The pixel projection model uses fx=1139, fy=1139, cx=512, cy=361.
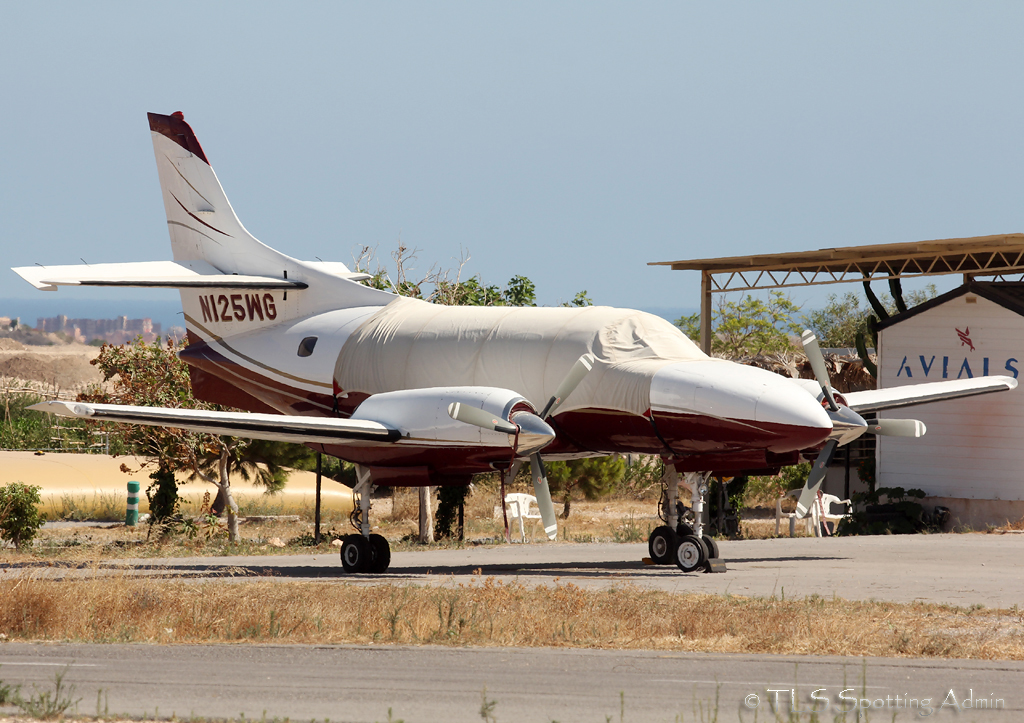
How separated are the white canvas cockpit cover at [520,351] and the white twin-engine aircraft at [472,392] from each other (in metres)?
0.03

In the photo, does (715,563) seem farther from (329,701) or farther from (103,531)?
(103,531)

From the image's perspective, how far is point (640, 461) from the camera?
152 ft

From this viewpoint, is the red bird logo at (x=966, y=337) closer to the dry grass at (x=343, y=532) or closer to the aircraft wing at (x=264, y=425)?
the dry grass at (x=343, y=532)

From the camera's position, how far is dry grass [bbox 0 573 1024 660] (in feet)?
39.8

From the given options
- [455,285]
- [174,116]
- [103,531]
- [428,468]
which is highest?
[174,116]

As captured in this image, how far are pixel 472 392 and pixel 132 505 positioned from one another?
66.8ft

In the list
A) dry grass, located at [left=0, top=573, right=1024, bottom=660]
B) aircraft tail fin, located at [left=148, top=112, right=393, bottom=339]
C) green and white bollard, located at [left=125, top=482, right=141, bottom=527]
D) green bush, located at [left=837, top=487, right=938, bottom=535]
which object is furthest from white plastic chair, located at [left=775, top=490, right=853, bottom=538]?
green and white bollard, located at [left=125, top=482, right=141, bottom=527]

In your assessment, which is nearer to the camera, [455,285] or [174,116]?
[174,116]

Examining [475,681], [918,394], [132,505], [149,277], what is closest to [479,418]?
[475,681]

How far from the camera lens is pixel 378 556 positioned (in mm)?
19469

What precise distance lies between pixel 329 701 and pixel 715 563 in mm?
11129

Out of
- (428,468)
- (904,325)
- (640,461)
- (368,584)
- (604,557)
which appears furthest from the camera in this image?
(640,461)

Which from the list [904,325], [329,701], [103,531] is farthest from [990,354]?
[103,531]

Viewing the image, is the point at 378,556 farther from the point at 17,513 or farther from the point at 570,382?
the point at 17,513
